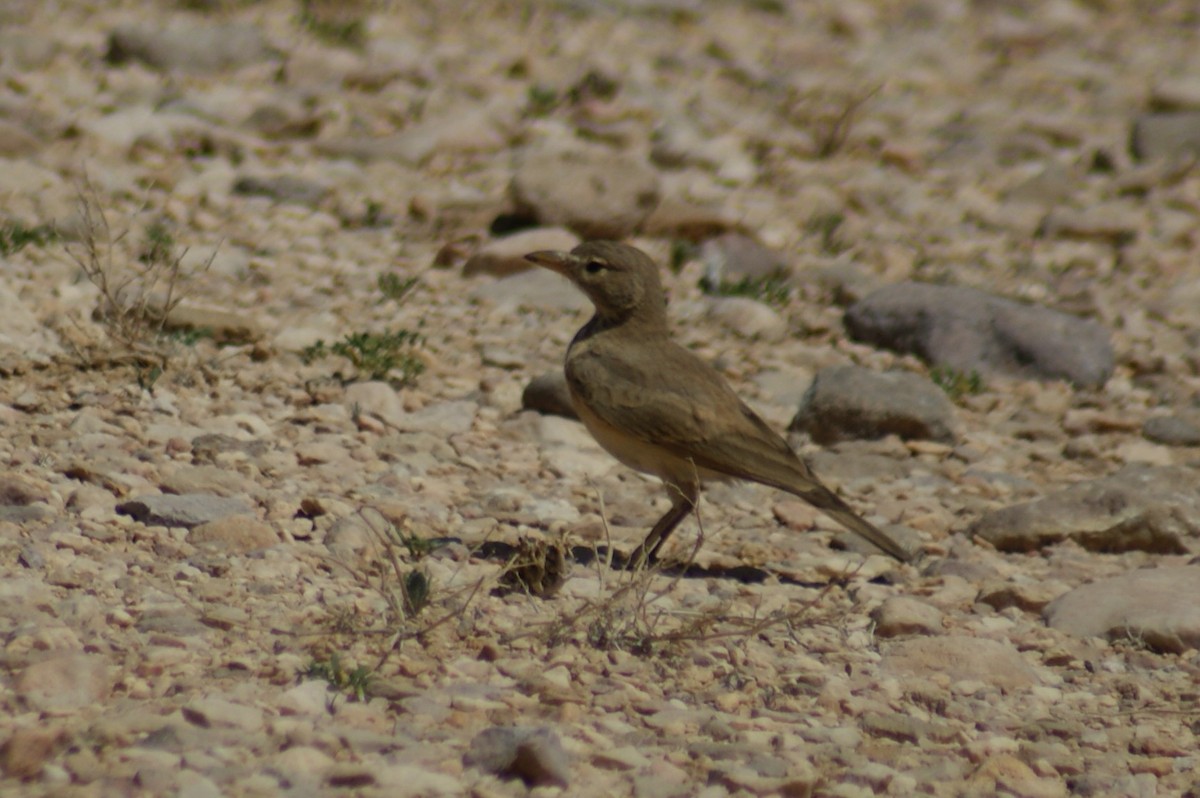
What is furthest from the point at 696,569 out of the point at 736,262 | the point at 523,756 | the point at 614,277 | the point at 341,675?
the point at 736,262

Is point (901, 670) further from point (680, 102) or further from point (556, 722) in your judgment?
point (680, 102)

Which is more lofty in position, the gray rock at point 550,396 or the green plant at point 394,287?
the green plant at point 394,287

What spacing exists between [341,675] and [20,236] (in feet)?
13.9

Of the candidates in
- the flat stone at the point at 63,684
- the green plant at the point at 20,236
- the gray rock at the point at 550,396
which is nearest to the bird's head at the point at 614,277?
the gray rock at the point at 550,396

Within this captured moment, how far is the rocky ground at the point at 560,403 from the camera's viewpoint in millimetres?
3863

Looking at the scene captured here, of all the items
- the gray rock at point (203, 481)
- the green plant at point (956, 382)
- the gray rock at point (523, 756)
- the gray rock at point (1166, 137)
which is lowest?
the green plant at point (956, 382)

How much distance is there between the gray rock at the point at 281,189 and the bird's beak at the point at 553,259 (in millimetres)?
2586

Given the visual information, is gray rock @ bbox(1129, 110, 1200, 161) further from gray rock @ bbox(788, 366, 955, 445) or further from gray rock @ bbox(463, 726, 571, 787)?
gray rock @ bbox(463, 726, 571, 787)

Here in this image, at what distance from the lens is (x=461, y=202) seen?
887cm

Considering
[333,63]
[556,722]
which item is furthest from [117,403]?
[333,63]

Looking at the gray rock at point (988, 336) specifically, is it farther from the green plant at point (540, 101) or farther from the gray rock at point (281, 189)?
the green plant at point (540, 101)

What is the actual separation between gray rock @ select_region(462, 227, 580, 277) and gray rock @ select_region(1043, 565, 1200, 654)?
373 cm

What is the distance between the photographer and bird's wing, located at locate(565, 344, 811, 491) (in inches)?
226

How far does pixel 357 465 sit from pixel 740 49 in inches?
304
